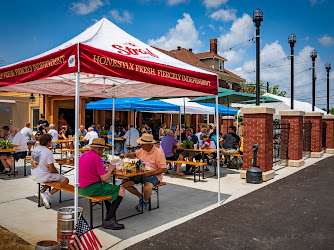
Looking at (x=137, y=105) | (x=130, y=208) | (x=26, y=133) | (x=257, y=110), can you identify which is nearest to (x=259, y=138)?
(x=257, y=110)

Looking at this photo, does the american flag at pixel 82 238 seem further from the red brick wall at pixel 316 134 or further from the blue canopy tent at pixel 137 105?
the red brick wall at pixel 316 134

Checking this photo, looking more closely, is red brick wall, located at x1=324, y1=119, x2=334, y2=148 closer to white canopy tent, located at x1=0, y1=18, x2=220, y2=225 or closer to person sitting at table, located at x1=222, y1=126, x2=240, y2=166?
person sitting at table, located at x1=222, y1=126, x2=240, y2=166

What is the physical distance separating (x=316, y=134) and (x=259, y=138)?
8.44m

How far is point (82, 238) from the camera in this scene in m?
3.80

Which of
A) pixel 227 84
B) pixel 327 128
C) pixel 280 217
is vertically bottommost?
pixel 280 217

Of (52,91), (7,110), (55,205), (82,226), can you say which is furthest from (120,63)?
(7,110)

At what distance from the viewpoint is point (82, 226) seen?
152 inches

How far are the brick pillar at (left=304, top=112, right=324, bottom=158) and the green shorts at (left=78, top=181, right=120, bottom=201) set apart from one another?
13.8 m

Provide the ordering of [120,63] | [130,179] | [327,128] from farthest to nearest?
[327,128]
[130,179]
[120,63]

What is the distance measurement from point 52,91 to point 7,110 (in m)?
18.7

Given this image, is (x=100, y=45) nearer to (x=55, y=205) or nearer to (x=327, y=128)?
(x=55, y=205)

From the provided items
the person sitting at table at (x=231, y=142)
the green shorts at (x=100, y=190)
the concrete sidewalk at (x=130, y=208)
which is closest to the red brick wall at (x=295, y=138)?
the person sitting at table at (x=231, y=142)

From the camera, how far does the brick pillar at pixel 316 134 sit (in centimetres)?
1578

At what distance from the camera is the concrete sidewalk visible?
4.77 metres
